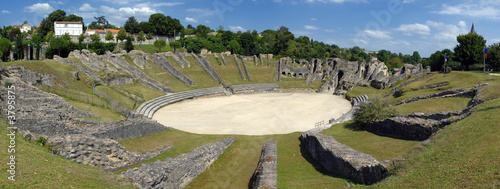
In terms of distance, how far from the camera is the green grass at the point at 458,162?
8.65 m

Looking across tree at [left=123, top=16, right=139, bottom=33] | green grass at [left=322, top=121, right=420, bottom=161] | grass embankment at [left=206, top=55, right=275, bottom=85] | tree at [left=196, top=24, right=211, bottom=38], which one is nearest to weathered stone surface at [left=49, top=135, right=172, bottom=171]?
green grass at [left=322, top=121, right=420, bottom=161]

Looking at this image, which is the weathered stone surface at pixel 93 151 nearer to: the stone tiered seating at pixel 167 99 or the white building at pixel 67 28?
the stone tiered seating at pixel 167 99

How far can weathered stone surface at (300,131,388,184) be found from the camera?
38.0 ft

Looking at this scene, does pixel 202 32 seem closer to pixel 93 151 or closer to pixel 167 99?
pixel 167 99

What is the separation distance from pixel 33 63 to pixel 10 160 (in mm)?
26225

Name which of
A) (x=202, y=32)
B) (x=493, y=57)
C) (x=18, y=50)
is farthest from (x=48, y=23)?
(x=493, y=57)

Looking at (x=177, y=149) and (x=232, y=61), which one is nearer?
(x=177, y=149)

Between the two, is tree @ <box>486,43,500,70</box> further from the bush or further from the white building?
the white building

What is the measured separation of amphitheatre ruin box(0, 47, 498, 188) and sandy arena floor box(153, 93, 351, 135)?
0.11m

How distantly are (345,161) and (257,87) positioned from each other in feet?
140

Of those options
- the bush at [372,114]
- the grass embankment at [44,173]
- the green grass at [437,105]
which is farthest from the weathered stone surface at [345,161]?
the green grass at [437,105]

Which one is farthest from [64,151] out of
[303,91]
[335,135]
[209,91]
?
[303,91]

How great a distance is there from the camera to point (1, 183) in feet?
25.6

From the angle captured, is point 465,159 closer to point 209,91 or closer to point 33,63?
point 33,63
